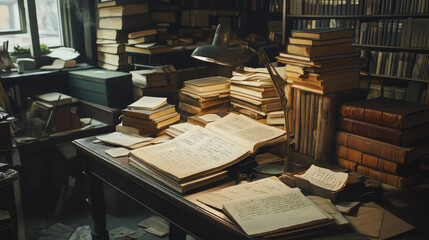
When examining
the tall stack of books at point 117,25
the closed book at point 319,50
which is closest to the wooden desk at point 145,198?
the closed book at point 319,50

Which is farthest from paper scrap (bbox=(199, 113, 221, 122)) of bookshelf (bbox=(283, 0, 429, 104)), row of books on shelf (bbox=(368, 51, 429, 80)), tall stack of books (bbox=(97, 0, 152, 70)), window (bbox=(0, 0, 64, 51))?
row of books on shelf (bbox=(368, 51, 429, 80))

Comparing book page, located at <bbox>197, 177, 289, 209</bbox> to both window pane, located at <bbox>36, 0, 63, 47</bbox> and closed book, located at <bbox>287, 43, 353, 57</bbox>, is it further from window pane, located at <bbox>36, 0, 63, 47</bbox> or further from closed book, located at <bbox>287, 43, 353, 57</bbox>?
window pane, located at <bbox>36, 0, 63, 47</bbox>

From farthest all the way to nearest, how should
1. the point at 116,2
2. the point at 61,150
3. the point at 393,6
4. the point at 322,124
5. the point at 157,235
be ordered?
the point at 393,6 → the point at 116,2 → the point at 61,150 → the point at 157,235 → the point at 322,124

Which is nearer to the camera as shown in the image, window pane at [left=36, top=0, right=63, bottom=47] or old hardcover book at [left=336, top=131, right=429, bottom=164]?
old hardcover book at [left=336, top=131, right=429, bottom=164]

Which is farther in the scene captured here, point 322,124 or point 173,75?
point 173,75

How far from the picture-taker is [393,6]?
3615 mm

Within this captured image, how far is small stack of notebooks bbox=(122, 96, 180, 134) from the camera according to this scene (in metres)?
2.11

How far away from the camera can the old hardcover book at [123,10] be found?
3238 millimetres

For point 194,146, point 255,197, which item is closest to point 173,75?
point 194,146

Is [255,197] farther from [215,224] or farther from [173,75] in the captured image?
[173,75]

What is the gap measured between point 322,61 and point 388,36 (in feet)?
7.77

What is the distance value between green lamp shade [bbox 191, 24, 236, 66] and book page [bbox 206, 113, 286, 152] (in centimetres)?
33

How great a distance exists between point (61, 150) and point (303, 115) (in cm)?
192

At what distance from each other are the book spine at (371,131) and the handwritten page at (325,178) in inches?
8.2
